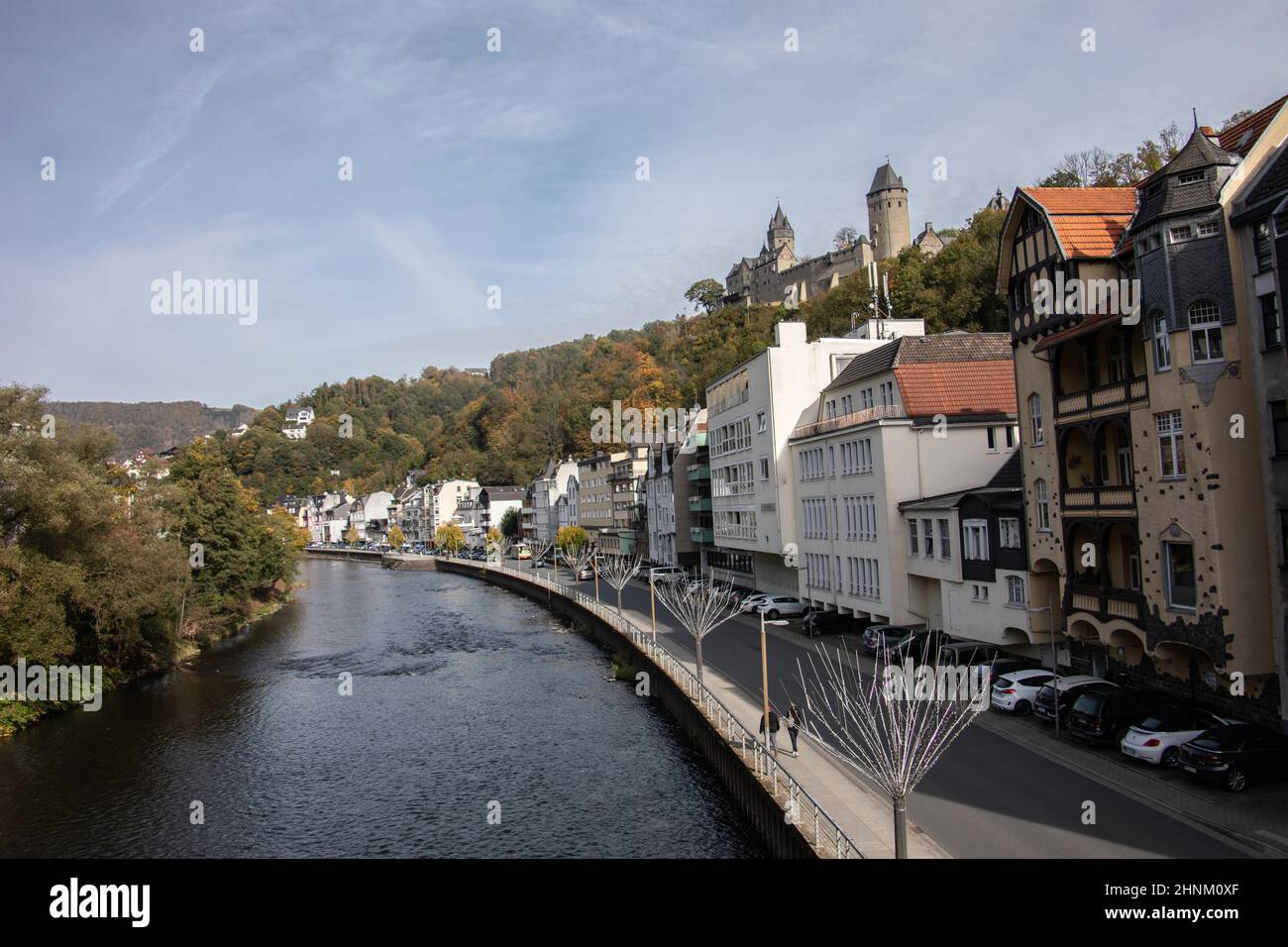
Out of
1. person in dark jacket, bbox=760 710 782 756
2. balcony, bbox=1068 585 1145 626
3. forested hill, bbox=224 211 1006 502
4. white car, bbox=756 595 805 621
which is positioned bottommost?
person in dark jacket, bbox=760 710 782 756

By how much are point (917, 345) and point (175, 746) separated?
3085 cm

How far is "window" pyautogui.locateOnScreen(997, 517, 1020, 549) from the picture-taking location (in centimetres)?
2830

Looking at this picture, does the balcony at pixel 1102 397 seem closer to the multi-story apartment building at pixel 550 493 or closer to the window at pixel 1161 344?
the window at pixel 1161 344

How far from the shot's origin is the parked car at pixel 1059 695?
22.5m

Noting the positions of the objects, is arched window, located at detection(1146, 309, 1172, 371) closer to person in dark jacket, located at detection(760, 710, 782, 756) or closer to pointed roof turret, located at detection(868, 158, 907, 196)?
person in dark jacket, located at detection(760, 710, 782, 756)

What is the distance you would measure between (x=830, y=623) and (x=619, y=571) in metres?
19.8

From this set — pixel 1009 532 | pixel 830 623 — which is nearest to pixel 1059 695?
pixel 1009 532

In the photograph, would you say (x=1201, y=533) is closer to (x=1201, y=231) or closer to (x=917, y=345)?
(x=1201, y=231)

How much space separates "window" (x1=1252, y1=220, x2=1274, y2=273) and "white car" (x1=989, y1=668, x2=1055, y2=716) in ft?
36.7

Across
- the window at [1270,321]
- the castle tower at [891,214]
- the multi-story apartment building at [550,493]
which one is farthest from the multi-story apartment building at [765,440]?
the castle tower at [891,214]

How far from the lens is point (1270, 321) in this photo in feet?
63.6

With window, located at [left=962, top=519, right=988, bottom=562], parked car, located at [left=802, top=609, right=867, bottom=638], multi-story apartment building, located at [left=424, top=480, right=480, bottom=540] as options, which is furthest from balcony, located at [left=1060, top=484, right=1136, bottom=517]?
multi-story apartment building, located at [left=424, top=480, right=480, bottom=540]
